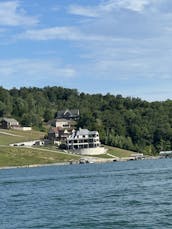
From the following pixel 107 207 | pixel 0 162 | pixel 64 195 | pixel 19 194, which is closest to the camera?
pixel 107 207

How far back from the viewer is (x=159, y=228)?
40188mm

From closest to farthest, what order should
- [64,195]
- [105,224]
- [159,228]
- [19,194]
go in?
[159,228] → [105,224] → [64,195] → [19,194]

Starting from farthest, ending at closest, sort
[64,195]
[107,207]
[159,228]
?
1. [64,195]
2. [107,207]
3. [159,228]

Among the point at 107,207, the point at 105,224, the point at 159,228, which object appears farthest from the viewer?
the point at 107,207

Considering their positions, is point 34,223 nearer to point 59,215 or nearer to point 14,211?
point 59,215

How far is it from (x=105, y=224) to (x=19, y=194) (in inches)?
1297

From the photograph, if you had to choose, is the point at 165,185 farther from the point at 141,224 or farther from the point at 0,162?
the point at 0,162

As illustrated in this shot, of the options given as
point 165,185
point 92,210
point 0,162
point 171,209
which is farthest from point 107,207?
point 0,162

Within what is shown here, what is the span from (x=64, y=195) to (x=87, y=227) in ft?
84.3

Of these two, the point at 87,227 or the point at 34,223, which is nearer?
the point at 87,227

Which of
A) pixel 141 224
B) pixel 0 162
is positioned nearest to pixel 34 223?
pixel 141 224

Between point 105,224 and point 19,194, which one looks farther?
point 19,194

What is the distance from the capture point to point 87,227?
4238 cm

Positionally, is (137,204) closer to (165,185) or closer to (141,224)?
(141,224)
